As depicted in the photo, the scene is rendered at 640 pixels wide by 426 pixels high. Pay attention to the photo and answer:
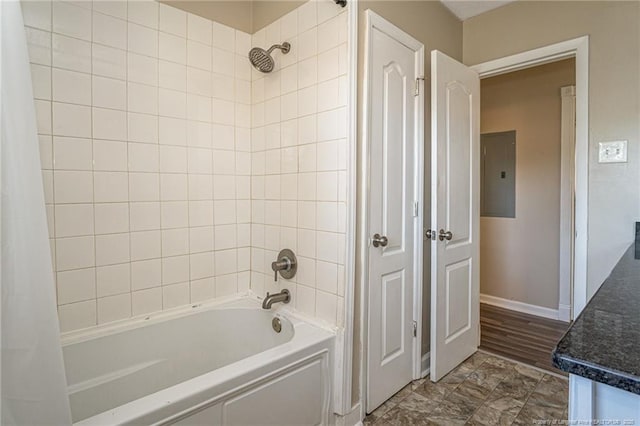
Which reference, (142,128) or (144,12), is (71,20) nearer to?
(144,12)

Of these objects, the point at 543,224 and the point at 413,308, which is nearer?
the point at 413,308

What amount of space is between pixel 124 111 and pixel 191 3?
750mm

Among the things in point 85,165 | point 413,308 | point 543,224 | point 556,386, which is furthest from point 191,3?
point 543,224

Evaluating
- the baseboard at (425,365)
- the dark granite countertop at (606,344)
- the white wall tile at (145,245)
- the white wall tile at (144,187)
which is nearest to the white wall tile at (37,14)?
the white wall tile at (144,187)

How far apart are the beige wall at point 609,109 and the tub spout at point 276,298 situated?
68.1 inches

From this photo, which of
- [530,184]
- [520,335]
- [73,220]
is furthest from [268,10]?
[520,335]

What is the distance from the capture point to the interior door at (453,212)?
6.79 feet

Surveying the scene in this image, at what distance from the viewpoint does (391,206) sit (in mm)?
1927

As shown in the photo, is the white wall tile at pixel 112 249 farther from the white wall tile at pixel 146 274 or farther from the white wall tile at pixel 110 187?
the white wall tile at pixel 110 187

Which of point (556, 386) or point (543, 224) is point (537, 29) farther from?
point (556, 386)

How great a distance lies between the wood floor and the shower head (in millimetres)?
2465

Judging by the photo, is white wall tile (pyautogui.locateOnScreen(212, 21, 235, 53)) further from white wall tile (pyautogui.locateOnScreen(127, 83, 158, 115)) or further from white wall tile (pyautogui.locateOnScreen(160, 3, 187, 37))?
white wall tile (pyautogui.locateOnScreen(127, 83, 158, 115))

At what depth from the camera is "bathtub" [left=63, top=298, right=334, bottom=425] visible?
3.97 ft

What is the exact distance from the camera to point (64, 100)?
5.20 feet
